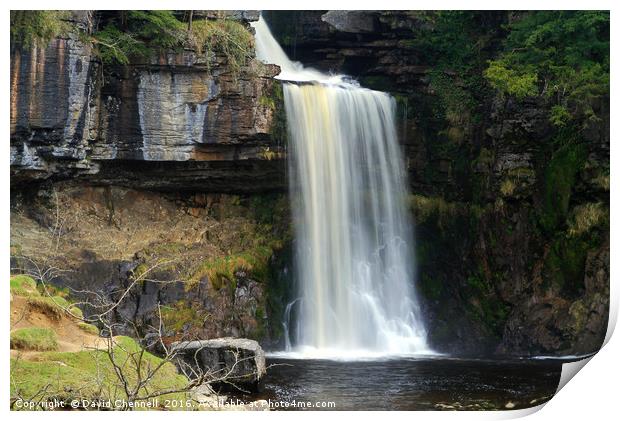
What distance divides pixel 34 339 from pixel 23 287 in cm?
221

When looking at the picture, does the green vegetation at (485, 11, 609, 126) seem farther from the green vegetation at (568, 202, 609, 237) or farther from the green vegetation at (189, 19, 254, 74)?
the green vegetation at (189, 19, 254, 74)

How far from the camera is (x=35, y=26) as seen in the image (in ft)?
53.9

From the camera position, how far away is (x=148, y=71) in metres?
18.6

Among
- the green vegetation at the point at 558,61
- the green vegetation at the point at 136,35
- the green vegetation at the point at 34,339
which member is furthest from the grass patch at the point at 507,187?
the green vegetation at the point at 34,339

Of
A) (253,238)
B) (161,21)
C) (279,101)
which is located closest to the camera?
(161,21)

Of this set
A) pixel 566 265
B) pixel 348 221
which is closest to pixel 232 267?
pixel 348 221

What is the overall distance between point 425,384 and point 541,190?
311 inches

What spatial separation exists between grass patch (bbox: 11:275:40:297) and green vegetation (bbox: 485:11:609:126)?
12.0 m

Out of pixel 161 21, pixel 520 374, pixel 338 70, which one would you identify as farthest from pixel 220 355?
pixel 338 70

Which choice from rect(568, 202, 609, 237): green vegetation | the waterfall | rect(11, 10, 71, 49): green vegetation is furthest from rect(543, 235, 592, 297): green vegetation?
rect(11, 10, 71, 49): green vegetation

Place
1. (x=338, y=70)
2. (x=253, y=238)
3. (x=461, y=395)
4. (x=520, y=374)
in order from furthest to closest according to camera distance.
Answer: (x=338, y=70)
(x=253, y=238)
(x=520, y=374)
(x=461, y=395)

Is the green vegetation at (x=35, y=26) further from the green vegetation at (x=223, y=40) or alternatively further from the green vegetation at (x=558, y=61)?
the green vegetation at (x=558, y=61)

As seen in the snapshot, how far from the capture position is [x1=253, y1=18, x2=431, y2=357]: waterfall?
62.6 feet

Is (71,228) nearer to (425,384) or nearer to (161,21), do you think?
(161,21)
